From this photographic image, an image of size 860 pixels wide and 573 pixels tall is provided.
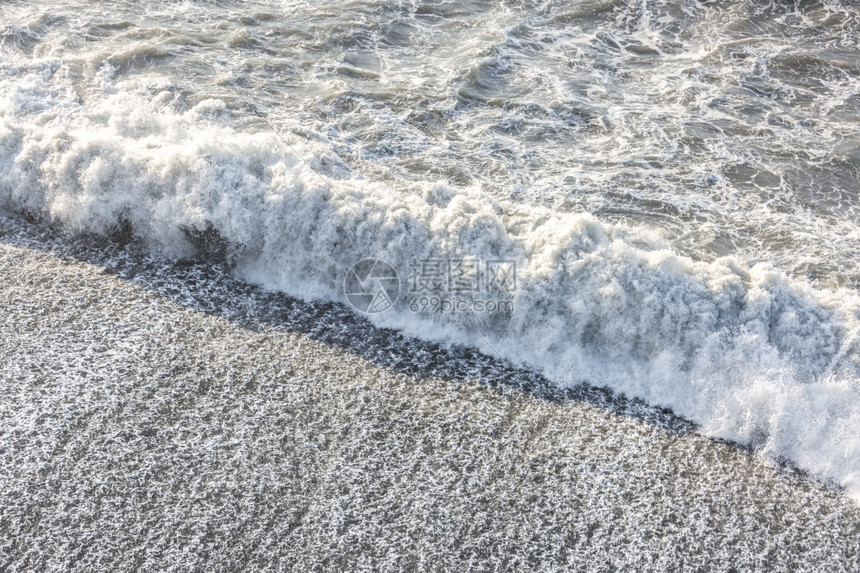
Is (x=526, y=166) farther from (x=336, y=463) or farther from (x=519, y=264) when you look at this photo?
(x=336, y=463)

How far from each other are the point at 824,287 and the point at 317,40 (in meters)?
6.57

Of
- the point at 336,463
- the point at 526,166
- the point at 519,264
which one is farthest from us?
the point at 526,166

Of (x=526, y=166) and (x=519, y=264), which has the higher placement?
(x=526, y=166)

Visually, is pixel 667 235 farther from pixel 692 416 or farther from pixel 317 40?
pixel 317 40

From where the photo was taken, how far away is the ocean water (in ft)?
15.5

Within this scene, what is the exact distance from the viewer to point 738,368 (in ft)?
14.9

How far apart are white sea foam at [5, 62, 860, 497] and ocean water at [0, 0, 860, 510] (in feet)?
0.06

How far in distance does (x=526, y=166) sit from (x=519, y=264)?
1.69 meters

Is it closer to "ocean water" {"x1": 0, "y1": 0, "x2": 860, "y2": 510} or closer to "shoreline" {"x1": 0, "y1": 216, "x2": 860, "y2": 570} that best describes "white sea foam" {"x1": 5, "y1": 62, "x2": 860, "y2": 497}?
"ocean water" {"x1": 0, "y1": 0, "x2": 860, "y2": 510}

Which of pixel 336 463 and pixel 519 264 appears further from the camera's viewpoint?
pixel 519 264

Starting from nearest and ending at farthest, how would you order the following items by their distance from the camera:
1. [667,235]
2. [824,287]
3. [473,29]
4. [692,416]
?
[692,416]
[824,287]
[667,235]
[473,29]

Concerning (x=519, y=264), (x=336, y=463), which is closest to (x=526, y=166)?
(x=519, y=264)

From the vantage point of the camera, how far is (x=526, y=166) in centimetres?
653

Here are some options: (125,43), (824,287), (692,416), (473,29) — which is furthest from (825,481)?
(125,43)
